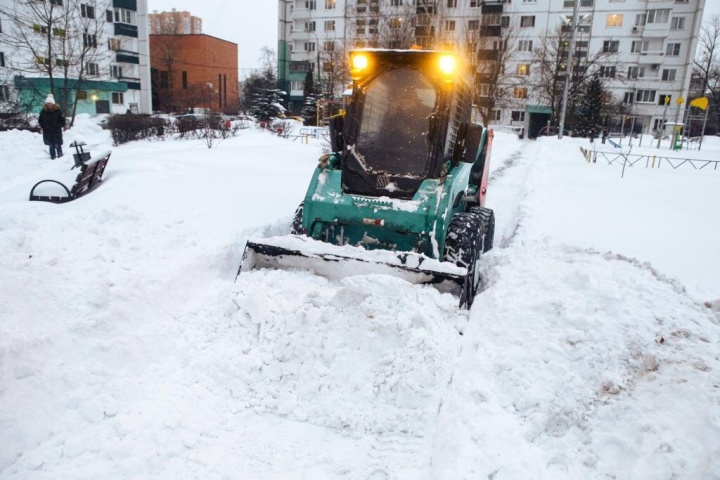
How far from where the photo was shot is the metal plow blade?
413cm

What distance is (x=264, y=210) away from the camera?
7234 millimetres

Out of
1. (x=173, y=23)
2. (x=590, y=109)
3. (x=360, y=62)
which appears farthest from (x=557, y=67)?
(x=173, y=23)

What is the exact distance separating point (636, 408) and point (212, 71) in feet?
220

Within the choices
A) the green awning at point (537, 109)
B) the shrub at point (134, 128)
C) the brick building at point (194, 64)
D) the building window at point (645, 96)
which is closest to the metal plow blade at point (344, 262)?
the shrub at point (134, 128)

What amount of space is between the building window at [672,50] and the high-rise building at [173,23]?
70912mm

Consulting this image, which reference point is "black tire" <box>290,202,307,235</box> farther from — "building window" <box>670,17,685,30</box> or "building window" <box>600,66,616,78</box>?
"building window" <box>670,17,685,30</box>

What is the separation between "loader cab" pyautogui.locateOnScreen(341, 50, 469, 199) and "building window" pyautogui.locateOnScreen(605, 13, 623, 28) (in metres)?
50.1

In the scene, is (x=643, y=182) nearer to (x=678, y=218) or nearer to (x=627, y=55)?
(x=678, y=218)

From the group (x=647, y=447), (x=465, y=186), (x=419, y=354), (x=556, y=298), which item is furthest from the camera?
(x=465, y=186)

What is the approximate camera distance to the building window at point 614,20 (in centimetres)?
4509

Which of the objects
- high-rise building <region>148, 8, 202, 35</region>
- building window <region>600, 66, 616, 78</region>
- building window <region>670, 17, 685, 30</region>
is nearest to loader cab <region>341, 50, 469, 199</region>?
building window <region>600, 66, 616, 78</region>

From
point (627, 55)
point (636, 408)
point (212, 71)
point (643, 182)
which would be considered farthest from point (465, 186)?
point (212, 71)

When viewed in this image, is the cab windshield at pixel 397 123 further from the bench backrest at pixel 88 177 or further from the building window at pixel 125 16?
the building window at pixel 125 16

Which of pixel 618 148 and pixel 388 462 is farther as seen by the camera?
pixel 618 148
